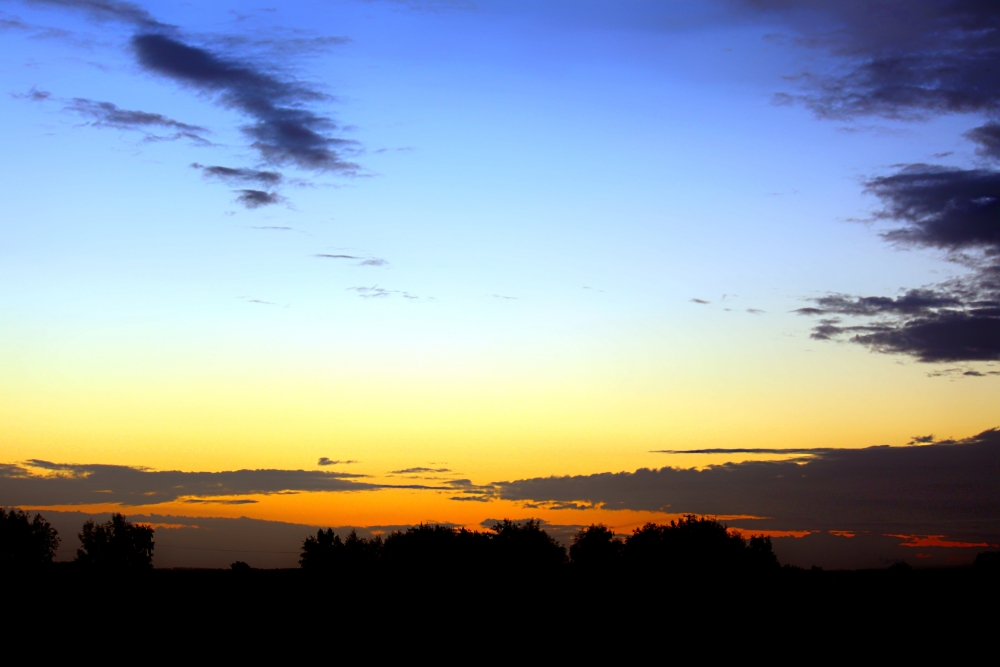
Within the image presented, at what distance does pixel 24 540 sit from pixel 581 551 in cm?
11610

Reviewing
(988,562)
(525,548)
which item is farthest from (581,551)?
(988,562)

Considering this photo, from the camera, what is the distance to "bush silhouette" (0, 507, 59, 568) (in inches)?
7092

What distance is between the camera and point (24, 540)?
606 feet

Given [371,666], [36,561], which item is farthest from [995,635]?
[36,561]

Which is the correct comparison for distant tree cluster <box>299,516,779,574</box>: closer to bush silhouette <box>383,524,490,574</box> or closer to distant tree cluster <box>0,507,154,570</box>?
bush silhouette <box>383,524,490,574</box>

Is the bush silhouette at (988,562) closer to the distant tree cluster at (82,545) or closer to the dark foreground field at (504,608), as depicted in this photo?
the dark foreground field at (504,608)

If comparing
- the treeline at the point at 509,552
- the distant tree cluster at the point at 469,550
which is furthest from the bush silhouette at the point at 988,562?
the distant tree cluster at the point at 469,550

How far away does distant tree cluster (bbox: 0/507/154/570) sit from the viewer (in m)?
182

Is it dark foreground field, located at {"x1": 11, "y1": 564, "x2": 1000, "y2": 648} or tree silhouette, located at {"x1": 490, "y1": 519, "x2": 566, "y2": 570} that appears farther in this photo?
tree silhouette, located at {"x1": 490, "y1": 519, "x2": 566, "y2": 570}

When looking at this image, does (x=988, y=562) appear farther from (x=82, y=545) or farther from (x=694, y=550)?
(x=82, y=545)

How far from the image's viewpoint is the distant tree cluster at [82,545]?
181625mm

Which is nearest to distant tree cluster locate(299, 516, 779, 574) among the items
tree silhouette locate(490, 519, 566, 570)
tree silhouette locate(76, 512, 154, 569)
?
tree silhouette locate(490, 519, 566, 570)

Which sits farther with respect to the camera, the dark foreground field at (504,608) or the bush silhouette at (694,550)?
the bush silhouette at (694,550)

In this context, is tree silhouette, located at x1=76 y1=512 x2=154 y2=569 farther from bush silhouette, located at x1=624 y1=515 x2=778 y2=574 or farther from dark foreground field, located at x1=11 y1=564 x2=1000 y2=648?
bush silhouette, located at x1=624 y1=515 x2=778 y2=574
